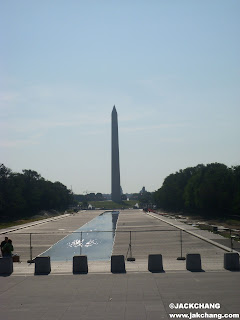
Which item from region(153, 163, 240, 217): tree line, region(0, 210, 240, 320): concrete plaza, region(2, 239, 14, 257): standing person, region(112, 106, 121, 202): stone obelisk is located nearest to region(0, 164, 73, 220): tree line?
region(112, 106, 121, 202): stone obelisk

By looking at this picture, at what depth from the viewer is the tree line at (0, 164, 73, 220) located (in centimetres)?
9100

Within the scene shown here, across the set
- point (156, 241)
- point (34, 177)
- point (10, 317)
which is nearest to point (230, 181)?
point (156, 241)

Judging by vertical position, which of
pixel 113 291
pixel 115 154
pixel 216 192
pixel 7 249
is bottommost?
pixel 113 291

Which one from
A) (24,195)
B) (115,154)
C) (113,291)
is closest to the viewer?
(113,291)

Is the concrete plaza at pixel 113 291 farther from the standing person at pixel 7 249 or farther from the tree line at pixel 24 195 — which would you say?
the tree line at pixel 24 195

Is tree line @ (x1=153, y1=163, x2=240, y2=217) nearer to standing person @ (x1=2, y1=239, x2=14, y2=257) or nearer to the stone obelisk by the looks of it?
the stone obelisk

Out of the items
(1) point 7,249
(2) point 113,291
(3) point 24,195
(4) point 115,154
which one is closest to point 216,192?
(3) point 24,195

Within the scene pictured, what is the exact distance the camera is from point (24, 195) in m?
113

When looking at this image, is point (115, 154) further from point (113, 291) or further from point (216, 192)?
point (113, 291)

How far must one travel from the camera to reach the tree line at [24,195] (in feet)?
299

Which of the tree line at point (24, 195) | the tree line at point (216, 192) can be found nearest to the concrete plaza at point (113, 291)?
the tree line at point (216, 192)

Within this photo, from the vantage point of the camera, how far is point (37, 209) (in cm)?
12119

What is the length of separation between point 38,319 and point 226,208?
7564cm

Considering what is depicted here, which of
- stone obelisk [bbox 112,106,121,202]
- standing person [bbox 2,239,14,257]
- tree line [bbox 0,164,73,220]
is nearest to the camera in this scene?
standing person [bbox 2,239,14,257]
